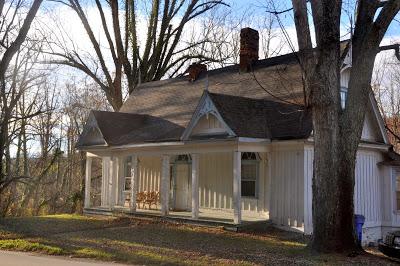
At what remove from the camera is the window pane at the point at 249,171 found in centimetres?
1873

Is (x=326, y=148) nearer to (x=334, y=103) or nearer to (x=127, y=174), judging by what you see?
(x=334, y=103)

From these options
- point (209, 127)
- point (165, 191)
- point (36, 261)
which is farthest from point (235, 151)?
point (36, 261)

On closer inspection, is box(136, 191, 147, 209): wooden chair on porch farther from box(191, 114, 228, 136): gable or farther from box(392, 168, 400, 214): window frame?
box(392, 168, 400, 214): window frame

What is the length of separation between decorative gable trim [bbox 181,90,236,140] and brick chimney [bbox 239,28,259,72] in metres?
5.56

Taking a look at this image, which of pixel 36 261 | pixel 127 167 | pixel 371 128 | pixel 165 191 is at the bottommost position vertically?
pixel 36 261

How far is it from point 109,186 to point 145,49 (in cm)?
1665

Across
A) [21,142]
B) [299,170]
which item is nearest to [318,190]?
[299,170]

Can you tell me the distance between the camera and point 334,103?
12047mm

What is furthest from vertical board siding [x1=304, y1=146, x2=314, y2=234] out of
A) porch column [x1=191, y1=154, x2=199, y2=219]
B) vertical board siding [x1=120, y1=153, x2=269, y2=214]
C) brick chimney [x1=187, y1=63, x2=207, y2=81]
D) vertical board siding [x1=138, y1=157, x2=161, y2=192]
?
brick chimney [x1=187, y1=63, x2=207, y2=81]

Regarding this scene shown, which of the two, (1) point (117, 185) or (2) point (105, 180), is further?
(1) point (117, 185)

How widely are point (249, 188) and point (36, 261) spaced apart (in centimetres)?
977

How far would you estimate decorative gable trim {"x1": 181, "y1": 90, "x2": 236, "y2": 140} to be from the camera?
16.8 meters

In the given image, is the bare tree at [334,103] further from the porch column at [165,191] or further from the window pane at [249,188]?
the porch column at [165,191]

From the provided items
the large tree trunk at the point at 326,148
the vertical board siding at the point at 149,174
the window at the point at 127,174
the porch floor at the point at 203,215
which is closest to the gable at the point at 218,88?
the vertical board siding at the point at 149,174
